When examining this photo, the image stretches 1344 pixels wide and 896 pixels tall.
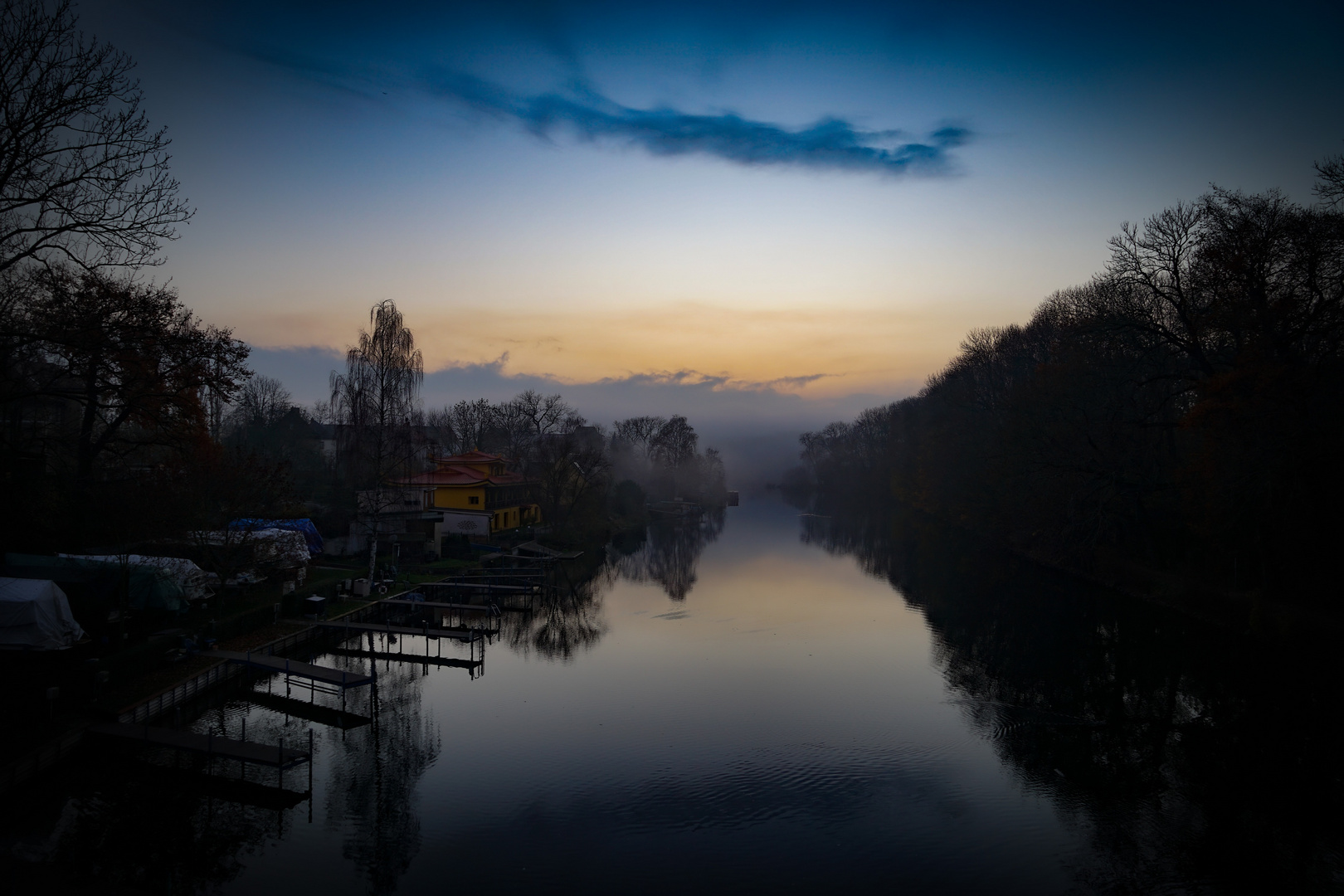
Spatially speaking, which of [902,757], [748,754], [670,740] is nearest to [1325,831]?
[902,757]

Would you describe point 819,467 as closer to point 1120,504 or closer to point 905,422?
point 905,422

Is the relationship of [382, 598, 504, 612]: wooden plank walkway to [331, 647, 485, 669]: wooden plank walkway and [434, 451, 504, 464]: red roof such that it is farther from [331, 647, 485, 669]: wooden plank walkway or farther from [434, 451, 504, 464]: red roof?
[434, 451, 504, 464]: red roof

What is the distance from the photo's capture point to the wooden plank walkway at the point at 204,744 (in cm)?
1425

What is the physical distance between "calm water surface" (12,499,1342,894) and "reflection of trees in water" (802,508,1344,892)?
8 cm

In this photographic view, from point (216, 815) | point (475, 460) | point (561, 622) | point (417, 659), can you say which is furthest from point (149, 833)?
point (475, 460)

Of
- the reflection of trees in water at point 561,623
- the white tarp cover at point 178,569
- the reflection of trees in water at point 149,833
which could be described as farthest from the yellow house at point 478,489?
the reflection of trees in water at point 149,833

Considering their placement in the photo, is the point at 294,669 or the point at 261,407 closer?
the point at 294,669

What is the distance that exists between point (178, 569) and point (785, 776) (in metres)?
18.4

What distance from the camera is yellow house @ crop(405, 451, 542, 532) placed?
156 ft

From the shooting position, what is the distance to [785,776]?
614 inches

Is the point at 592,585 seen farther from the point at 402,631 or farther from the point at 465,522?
the point at 402,631

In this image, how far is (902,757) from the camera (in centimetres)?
1661

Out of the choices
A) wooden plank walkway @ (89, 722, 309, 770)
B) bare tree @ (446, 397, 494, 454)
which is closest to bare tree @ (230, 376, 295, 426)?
bare tree @ (446, 397, 494, 454)

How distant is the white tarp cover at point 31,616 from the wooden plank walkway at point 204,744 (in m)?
2.55
